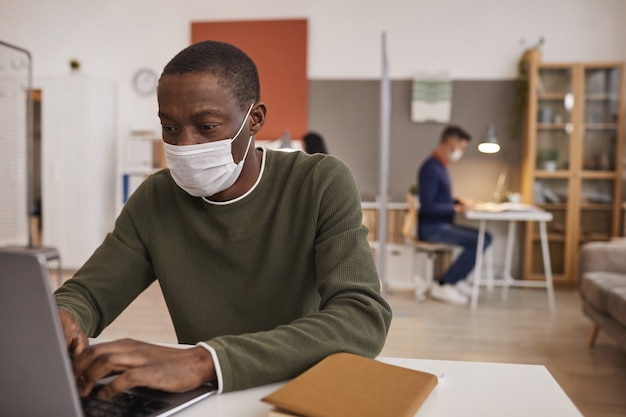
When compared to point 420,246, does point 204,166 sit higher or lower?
higher

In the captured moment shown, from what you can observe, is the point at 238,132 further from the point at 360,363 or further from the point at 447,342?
the point at 447,342

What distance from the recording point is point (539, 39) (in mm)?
5633

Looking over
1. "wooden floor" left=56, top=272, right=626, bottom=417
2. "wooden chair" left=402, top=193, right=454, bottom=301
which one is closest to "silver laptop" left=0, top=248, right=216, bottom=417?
"wooden floor" left=56, top=272, right=626, bottom=417

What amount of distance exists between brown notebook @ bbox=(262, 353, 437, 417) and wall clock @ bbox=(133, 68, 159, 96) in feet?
18.8

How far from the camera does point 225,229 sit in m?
1.22

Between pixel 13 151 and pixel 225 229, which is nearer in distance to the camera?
pixel 225 229

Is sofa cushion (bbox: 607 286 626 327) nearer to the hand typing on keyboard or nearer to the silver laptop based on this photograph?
the hand typing on keyboard

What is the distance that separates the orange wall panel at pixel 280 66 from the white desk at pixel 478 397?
5154mm

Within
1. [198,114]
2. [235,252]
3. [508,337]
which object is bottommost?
[508,337]

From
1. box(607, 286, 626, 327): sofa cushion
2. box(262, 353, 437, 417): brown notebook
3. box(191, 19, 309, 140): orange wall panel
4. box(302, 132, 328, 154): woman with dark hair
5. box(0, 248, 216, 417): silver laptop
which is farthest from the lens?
box(191, 19, 309, 140): orange wall panel

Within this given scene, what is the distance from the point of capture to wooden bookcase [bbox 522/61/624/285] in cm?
541

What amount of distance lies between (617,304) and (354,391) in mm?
2671

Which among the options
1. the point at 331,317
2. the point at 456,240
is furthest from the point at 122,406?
the point at 456,240

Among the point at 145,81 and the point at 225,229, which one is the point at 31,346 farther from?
the point at 145,81
